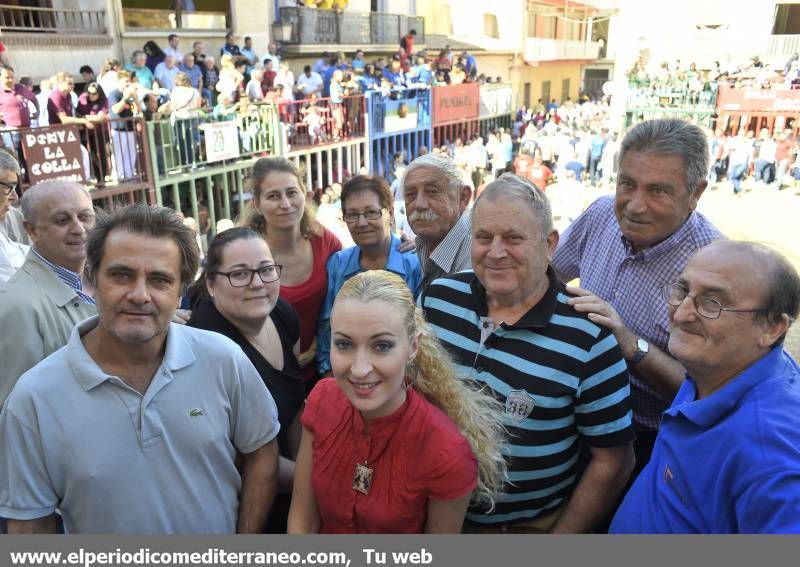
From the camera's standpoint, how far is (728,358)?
1.67 m

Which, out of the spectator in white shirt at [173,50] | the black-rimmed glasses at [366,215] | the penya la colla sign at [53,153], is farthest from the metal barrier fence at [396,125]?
the black-rimmed glasses at [366,215]

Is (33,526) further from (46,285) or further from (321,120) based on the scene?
(321,120)

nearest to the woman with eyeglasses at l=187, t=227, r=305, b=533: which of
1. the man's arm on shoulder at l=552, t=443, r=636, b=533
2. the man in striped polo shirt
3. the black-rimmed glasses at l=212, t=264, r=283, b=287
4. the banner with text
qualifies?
the black-rimmed glasses at l=212, t=264, r=283, b=287

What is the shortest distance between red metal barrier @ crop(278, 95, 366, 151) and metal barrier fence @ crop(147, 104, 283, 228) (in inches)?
28.2

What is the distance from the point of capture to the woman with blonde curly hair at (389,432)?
179cm

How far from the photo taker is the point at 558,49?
35.3 meters

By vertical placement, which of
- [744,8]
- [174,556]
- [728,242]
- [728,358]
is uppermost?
[744,8]

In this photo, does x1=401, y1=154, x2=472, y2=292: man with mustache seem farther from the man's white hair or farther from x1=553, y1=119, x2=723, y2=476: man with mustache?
x1=553, y1=119, x2=723, y2=476: man with mustache

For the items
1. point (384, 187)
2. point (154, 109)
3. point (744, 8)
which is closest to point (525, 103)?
point (744, 8)

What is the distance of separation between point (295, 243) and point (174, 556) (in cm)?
202

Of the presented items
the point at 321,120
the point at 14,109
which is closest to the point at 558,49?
the point at 321,120

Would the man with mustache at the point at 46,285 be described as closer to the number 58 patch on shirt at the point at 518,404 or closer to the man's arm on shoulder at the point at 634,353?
the number 58 patch on shirt at the point at 518,404

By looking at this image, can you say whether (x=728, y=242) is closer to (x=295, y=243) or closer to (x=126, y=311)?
(x=126, y=311)

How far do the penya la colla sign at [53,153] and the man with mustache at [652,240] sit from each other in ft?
24.7
